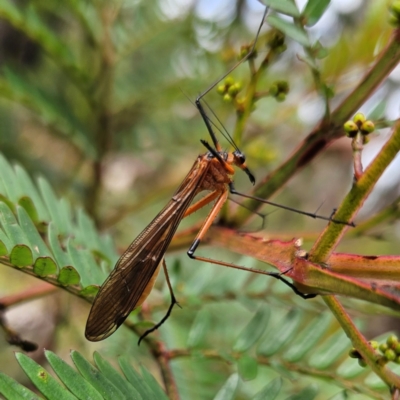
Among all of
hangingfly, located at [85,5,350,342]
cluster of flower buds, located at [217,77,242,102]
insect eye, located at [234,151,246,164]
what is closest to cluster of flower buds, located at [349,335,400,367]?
hangingfly, located at [85,5,350,342]

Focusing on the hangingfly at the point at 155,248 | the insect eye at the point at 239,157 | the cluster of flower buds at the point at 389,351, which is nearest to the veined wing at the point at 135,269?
the hangingfly at the point at 155,248

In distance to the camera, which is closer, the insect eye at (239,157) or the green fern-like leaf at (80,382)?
the green fern-like leaf at (80,382)

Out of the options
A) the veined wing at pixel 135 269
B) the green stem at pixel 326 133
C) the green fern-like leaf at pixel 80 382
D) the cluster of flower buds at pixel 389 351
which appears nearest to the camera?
the green fern-like leaf at pixel 80 382

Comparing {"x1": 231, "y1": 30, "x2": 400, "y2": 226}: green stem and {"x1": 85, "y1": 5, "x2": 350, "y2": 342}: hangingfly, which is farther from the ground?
{"x1": 231, "y1": 30, "x2": 400, "y2": 226}: green stem

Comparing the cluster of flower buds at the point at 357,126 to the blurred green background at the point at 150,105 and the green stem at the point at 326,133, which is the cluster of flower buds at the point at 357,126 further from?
the blurred green background at the point at 150,105

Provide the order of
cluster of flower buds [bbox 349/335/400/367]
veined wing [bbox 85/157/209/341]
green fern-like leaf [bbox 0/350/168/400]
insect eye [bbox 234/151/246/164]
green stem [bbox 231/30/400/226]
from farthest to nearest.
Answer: insect eye [bbox 234/151/246/164], veined wing [bbox 85/157/209/341], green stem [bbox 231/30/400/226], cluster of flower buds [bbox 349/335/400/367], green fern-like leaf [bbox 0/350/168/400]

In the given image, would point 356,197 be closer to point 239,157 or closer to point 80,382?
point 80,382

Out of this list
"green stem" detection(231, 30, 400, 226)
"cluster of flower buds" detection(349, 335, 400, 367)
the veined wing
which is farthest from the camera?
the veined wing

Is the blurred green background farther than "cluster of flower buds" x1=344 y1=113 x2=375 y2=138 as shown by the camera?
Yes

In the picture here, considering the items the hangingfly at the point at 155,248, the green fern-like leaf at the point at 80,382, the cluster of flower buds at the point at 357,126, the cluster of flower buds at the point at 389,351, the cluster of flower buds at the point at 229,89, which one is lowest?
the cluster of flower buds at the point at 389,351

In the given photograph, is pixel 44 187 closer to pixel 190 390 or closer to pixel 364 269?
pixel 190 390

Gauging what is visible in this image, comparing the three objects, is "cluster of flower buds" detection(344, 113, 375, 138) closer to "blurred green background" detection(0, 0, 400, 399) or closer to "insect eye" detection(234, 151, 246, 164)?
"blurred green background" detection(0, 0, 400, 399)
